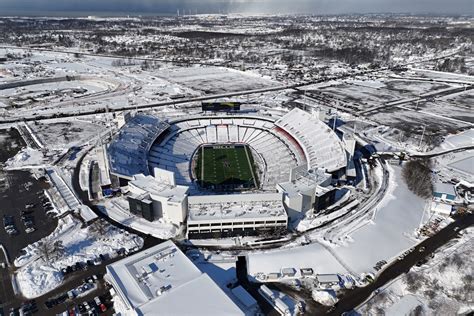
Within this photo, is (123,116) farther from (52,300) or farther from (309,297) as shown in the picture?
(309,297)

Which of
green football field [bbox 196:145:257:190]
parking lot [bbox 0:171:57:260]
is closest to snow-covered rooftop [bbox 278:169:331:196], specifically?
green football field [bbox 196:145:257:190]

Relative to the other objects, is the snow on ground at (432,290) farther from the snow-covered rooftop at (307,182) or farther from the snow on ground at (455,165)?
the snow on ground at (455,165)

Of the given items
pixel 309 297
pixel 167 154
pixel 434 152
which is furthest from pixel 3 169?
pixel 434 152

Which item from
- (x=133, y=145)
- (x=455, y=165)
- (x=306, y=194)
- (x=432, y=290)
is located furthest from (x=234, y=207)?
(x=455, y=165)

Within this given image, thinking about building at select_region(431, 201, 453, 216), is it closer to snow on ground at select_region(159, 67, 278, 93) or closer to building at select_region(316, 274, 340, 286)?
building at select_region(316, 274, 340, 286)

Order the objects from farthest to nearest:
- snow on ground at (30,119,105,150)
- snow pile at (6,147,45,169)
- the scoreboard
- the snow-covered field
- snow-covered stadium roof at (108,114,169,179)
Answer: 1. the scoreboard
2. snow on ground at (30,119,105,150)
3. snow pile at (6,147,45,169)
4. the snow-covered field
5. snow-covered stadium roof at (108,114,169,179)

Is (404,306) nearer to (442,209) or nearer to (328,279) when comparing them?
(328,279)
